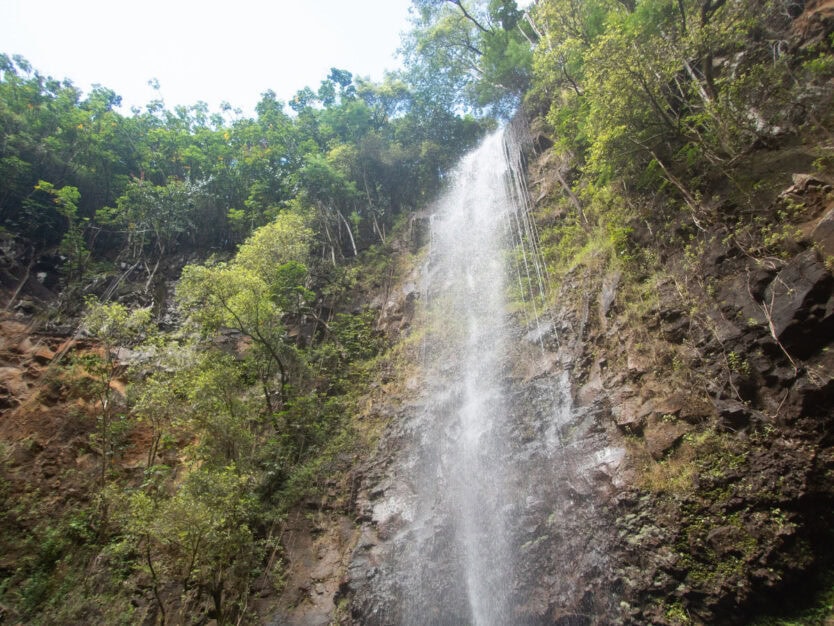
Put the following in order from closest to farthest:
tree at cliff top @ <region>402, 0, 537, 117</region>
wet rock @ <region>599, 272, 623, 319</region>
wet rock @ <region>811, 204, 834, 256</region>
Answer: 1. wet rock @ <region>811, 204, 834, 256</region>
2. wet rock @ <region>599, 272, 623, 319</region>
3. tree at cliff top @ <region>402, 0, 537, 117</region>

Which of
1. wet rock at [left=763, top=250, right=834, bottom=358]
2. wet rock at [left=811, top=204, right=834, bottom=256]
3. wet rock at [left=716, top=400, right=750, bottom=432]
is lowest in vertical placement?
wet rock at [left=716, top=400, right=750, bottom=432]

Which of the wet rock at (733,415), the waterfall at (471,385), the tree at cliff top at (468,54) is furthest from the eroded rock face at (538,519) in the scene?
the tree at cliff top at (468,54)

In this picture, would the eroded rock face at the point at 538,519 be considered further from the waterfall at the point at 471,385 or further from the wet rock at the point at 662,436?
the wet rock at the point at 662,436

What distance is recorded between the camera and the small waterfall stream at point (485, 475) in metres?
6.75

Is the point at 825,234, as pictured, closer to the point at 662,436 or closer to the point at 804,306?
the point at 804,306

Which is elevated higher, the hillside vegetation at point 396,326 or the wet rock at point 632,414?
the hillside vegetation at point 396,326

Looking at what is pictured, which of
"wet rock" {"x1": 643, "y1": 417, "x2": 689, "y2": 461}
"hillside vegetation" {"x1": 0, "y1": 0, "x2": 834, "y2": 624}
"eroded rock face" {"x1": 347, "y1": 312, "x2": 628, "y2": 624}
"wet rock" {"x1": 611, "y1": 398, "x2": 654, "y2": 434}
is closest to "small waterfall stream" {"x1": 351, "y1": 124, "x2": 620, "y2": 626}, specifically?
"eroded rock face" {"x1": 347, "y1": 312, "x2": 628, "y2": 624}

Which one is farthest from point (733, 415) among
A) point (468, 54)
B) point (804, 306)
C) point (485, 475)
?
point (468, 54)

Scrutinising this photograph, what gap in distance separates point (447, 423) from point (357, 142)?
48.7ft

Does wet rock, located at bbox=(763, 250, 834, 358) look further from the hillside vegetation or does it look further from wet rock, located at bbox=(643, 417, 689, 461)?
wet rock, located at bbox=(643, 417, 689, 461)

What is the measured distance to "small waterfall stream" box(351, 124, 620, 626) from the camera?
6.75 meters

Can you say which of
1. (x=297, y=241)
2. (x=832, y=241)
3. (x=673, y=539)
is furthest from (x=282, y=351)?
(x=832, y=241)

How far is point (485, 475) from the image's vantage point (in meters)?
8.36

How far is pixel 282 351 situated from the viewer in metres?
11.6
